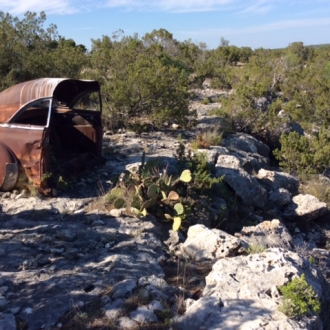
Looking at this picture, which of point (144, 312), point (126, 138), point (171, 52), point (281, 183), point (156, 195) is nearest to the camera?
point (144, 312)

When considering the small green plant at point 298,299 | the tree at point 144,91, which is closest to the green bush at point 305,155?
the tree at point 144,91

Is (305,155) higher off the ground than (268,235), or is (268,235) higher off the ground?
(305,155)

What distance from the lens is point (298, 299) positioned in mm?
3791

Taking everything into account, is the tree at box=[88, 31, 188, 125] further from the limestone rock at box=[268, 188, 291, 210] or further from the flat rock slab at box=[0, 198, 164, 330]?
the flat rock slab at box=[0, 198, 164, 330]

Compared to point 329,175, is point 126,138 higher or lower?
higher

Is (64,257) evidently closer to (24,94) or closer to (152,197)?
(152,197)

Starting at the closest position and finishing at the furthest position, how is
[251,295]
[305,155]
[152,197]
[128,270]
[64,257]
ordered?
[251,295] < [128,270] < [64,257] < [152,197] < [305,155]

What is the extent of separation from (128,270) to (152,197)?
1.89 meters

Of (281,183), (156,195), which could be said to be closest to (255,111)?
(281,183)

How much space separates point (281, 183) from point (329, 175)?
2.81 meters

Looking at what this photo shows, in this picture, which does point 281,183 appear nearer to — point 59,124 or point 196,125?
point 196,125

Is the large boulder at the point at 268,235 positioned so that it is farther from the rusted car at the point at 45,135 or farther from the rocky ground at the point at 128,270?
the rusted car at the point at 45,135

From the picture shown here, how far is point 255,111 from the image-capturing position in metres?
13.6

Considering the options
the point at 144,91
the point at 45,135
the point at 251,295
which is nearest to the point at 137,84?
the point at 144,91
